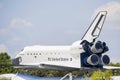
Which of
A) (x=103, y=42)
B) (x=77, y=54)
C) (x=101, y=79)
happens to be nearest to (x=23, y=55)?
(x=77, y=54)

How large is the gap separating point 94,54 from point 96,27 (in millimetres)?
5334

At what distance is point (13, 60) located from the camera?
2741 inches

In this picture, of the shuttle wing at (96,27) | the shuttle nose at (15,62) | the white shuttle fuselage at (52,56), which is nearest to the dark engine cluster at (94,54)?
the white shuttle fuselage at (52,56)

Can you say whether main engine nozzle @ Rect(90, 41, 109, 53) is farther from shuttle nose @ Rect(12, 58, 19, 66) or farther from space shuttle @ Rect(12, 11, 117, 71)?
shuttle nose @ Rect(12, 58, 19, 66)

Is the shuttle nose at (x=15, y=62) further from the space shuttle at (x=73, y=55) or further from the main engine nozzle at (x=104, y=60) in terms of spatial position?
the main engine nozzle at (x=104, y=60)

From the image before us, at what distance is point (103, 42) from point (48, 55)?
38.9 ft

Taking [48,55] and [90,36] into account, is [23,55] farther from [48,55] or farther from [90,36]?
[90,36]

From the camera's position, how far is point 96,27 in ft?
206

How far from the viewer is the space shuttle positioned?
59812 mm

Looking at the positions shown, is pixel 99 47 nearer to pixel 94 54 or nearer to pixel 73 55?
pixel 94 54

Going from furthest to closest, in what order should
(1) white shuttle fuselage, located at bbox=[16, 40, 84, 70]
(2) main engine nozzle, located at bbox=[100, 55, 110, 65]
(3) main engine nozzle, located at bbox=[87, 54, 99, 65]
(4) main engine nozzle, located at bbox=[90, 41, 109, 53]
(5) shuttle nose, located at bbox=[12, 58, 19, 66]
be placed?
(5) shuttle nose, located at bbox=[12, 58, 19, 66]
(1) white shuttle fuselage, located at bbox=[16, 40, 84, 70]
(2) main engine nozzle, located at bbox=[100, 55, 110, 65]
(3) main engine nozzle, located at bbox=[87, 54, 99, 65]
(4) main engine nozzle, located at bbox=[90, 41, 109, 53]

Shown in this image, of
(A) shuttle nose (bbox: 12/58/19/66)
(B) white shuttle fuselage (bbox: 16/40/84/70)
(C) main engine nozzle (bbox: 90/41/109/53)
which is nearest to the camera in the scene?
(C) main engine nozzle (bbox: 90/41/109/53)

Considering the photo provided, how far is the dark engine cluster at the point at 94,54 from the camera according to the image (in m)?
58.5

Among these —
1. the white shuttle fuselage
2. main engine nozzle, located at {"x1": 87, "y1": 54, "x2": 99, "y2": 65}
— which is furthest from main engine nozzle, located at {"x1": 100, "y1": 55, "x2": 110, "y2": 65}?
the white shuttle fuselage
